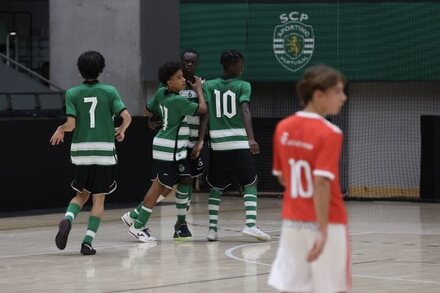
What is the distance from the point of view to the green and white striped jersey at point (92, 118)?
13.0 meters

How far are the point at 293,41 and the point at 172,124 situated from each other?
8.50 m

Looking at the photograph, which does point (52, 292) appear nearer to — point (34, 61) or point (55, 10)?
point (55, 10)

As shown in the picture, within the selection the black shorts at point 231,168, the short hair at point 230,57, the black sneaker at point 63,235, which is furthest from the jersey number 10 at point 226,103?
the black sneaker at point 63,235

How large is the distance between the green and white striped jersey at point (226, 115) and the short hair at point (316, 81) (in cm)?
732

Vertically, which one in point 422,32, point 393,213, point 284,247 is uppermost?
point 422,32

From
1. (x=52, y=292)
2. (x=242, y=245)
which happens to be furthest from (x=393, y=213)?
(x=52, y=292)

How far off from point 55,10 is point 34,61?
154 inches

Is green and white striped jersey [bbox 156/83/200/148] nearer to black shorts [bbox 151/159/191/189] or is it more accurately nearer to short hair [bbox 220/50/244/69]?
black shorts [bbox 151/159/191/189]

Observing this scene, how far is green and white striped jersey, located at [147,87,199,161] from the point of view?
13828 mm

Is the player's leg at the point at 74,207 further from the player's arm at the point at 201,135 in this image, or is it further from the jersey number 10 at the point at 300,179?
the jersey number 10 at the point at 300,179

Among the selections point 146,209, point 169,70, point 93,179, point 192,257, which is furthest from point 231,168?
point 93,179

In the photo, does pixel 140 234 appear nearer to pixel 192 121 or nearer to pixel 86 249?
pixel 86 249

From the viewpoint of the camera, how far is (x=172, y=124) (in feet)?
45.9

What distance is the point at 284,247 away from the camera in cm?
689
